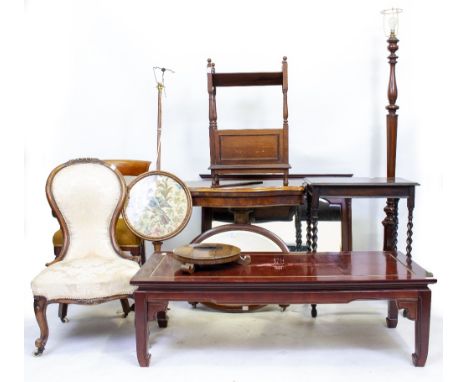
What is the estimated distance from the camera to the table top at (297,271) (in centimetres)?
264

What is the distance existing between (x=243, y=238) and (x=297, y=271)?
0.88 meters

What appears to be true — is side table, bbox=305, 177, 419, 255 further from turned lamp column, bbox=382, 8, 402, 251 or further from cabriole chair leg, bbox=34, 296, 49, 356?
cabriole chair leg, bbox=34, 296, 49, 356

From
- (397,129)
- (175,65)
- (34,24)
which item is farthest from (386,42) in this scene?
(34,24)

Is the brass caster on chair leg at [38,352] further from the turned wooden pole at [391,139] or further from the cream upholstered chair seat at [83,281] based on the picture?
the turned wooden pole at [391,139]

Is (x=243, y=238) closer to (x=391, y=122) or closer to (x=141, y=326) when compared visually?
(x=141, y=326)

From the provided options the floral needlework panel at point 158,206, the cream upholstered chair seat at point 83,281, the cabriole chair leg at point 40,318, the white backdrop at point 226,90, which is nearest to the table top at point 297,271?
the cream upholstered chair seat at point 83,281

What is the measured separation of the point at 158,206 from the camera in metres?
3.43

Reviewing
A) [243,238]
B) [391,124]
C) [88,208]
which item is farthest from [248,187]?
[391,124]

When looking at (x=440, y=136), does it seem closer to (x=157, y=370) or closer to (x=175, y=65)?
(x=175, y=65)

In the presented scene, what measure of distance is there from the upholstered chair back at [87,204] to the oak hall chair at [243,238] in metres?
0.68

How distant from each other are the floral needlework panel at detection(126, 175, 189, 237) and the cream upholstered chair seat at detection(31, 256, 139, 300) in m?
0.45

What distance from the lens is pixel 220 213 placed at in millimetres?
3871

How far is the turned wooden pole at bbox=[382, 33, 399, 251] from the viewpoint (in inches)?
140

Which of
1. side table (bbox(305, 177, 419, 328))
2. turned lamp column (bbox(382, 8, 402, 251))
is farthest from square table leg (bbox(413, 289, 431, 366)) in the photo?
turned lamp column (bbox(382, 8, 402, 251))
